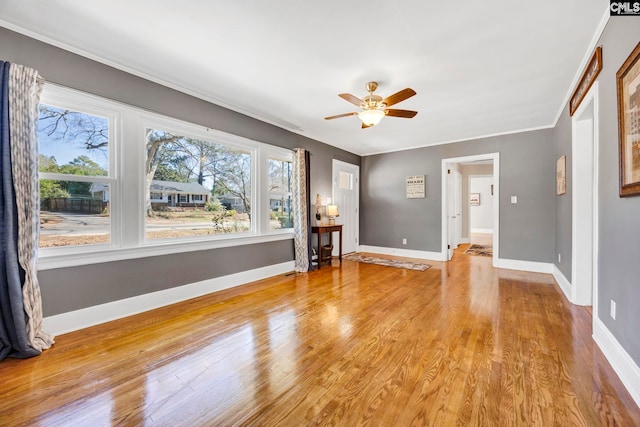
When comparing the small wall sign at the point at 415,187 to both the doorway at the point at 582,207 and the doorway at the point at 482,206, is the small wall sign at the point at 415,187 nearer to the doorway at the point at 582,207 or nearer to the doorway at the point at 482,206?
the doorway at the point at 582,207

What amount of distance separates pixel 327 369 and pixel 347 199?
184 inches

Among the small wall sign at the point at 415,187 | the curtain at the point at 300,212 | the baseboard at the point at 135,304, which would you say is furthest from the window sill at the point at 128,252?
the small wall sign at the point at 415,187

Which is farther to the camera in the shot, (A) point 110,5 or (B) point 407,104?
(B) point 407,104

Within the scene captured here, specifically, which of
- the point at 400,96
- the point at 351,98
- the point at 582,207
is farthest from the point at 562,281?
the point at 351,98

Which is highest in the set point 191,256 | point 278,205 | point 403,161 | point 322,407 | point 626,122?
point 403,161

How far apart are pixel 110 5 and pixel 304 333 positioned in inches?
115

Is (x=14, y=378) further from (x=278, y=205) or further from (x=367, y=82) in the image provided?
(x=367, y=82)

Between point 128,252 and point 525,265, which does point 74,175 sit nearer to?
point 128,252

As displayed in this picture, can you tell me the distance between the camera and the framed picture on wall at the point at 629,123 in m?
1.50

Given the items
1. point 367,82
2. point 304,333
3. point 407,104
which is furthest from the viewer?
point 407,104

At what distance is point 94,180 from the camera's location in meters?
2.55

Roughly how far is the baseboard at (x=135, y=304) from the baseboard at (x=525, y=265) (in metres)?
4.40

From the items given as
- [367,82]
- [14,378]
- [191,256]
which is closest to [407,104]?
[367,82]

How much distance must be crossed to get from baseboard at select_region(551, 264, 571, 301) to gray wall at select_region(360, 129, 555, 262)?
0.40 meters
